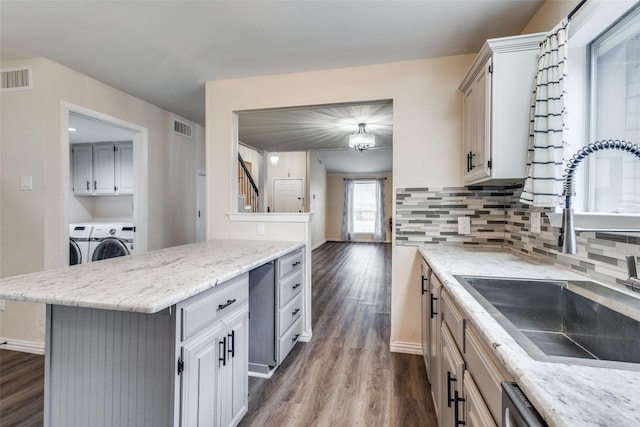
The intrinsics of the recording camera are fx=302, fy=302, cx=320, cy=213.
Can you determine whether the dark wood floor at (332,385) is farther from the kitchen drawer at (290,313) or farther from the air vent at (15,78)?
the air vent at (15,78)

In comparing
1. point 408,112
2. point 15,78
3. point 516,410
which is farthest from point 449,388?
point 15,78

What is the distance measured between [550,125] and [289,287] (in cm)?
191

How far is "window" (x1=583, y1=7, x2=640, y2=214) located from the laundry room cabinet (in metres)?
5.47

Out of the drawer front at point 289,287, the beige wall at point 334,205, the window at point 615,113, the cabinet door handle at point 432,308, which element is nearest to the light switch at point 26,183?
the drawer front at point 289,287

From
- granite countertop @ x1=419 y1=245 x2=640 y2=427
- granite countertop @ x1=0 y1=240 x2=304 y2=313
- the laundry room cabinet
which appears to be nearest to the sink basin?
granite countertop @ x1=419 y1=245 x2=640 y2=427

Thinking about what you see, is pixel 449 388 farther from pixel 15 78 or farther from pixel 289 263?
pixel 15 78

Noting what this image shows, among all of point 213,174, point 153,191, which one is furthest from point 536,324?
point 153,191

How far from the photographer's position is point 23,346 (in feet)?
8.41

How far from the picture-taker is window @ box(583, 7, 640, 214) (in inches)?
51.5

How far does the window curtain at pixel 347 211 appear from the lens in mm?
10102

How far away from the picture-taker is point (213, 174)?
293cm

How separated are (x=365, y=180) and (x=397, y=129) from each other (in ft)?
25.0

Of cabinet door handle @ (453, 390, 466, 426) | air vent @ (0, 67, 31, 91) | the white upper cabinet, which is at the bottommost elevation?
cabinet door handle @ (453, 390, 466, 426)

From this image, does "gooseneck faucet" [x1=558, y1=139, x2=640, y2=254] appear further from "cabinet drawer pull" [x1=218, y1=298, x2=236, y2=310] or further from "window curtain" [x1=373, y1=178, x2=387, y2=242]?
"window curtain" [x1=373, y1=178, x2=387, y2=242]
